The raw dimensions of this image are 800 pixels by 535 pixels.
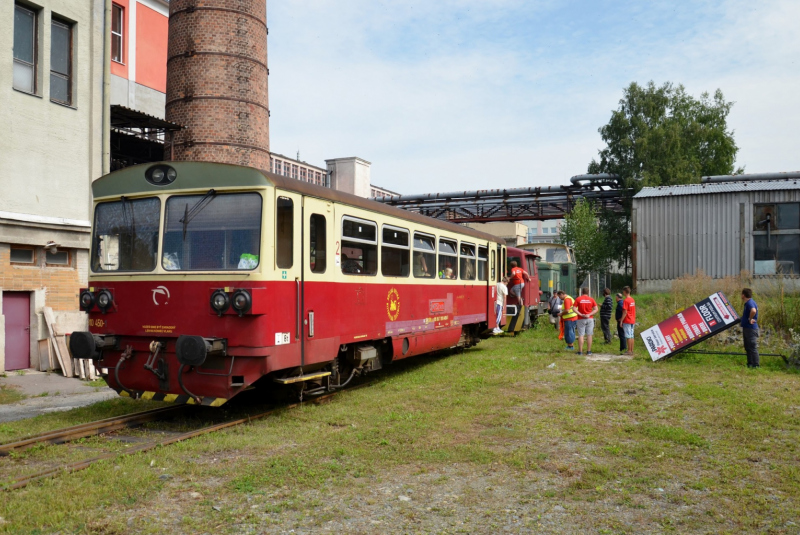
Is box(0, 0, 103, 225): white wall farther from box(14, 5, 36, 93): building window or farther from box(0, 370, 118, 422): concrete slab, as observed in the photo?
box(0, 370, 118, 422): concrete slab

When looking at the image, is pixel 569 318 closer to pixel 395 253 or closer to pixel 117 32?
pixel 395 253

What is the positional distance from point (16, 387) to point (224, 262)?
6625mm

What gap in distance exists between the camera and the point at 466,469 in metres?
6.18

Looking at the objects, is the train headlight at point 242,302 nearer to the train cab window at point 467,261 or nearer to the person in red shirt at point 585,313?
the train cab window at point 467,261

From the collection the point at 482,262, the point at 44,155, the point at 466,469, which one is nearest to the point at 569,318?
the point at 482,262

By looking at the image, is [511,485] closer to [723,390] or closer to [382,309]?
[382,309]

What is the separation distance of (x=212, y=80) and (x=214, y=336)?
15614 mm

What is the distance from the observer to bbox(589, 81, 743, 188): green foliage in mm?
40688

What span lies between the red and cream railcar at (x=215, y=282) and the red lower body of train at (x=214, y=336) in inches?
0.6

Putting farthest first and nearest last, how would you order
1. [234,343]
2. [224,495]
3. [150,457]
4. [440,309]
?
[440,309] < [234,343] < [150,457] < [224,495]

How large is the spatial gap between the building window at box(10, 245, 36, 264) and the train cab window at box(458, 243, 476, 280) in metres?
9.22

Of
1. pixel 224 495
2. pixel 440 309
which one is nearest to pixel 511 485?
pixel 224 495

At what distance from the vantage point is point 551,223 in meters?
107

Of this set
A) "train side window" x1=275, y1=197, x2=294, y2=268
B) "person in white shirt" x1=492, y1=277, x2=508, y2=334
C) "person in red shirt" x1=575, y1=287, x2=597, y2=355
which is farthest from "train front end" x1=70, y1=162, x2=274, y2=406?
"person in white shirt" x1=492, y1=277, x2=508, y2=334
